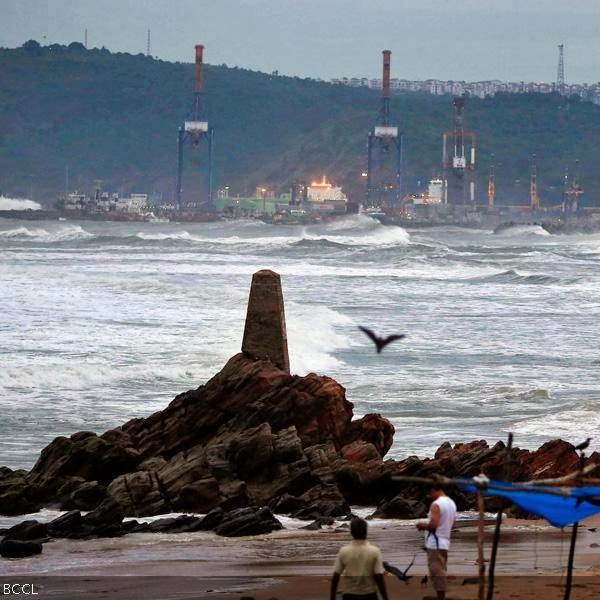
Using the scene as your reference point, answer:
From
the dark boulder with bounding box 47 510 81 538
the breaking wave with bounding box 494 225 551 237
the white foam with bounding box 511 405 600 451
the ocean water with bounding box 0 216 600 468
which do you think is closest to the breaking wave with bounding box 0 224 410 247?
the breaking wave with bounding box 494 225 551 237

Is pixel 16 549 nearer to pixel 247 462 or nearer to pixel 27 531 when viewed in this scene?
pixel 27 531

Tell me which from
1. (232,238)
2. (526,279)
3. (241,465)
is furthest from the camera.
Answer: (232,238)

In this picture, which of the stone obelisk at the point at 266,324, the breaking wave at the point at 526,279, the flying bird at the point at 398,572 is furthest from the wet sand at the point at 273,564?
the breaking wave at the point at 526,279

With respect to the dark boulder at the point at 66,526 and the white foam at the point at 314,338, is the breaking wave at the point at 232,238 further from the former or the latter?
the dark boulder at the point at 66,526

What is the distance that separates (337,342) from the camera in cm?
3900

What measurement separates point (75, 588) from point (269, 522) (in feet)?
10.6

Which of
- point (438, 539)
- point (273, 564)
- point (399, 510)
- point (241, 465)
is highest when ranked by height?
point (438, 539)

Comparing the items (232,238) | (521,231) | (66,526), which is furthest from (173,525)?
(521,231)

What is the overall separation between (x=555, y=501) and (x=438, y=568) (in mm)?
920

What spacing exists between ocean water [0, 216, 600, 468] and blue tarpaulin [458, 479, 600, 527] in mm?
9320

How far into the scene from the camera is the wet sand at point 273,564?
13.6 meters

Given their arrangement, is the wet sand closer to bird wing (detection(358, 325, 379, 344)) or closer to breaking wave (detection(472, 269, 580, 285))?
bird wing (detection(358, 325, 379, 344))

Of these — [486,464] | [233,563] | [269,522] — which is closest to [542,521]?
[486,464]

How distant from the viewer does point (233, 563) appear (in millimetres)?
15070
